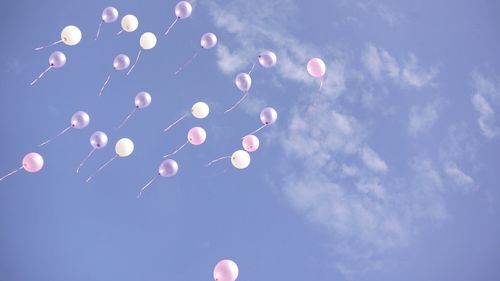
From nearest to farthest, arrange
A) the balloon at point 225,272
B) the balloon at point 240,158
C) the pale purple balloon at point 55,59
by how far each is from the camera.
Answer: the balloon at point 225,272, the balloon at point 240,158, the pale purple balloon at point 55,59

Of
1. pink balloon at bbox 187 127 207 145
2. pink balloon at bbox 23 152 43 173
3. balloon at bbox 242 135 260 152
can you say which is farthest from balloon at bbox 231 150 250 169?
pink balloon at bbox 23 152 43 173

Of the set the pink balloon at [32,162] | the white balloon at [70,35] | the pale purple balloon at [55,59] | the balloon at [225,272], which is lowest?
the balloon at [225,272]

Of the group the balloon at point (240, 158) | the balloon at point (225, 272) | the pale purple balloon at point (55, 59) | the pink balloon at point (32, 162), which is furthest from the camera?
the pale purple balloon at point (55, 59)

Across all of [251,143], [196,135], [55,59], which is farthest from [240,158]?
[55,59]

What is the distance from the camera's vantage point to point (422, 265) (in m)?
8.13

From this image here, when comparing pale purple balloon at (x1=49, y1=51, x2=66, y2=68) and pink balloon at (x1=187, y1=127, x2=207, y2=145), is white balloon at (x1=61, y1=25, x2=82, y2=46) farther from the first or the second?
pink balloon at (x1=187, y1=127, x2=207, y2=145)

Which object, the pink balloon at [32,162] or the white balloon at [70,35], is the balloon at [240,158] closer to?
the pink balloon at [32,162]

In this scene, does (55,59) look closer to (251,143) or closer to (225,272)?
(251,143)

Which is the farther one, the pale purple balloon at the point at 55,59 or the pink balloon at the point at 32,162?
the pale purple balloon at the point at 55,59

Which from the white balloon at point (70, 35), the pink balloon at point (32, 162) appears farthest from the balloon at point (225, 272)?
the white balloon at point (70, 35)

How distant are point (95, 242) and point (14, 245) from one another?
1.22m

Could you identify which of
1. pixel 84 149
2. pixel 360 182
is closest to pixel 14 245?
pixel 84 149

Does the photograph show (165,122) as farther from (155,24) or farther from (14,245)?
(14,245)

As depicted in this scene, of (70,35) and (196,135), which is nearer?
(196,135)
